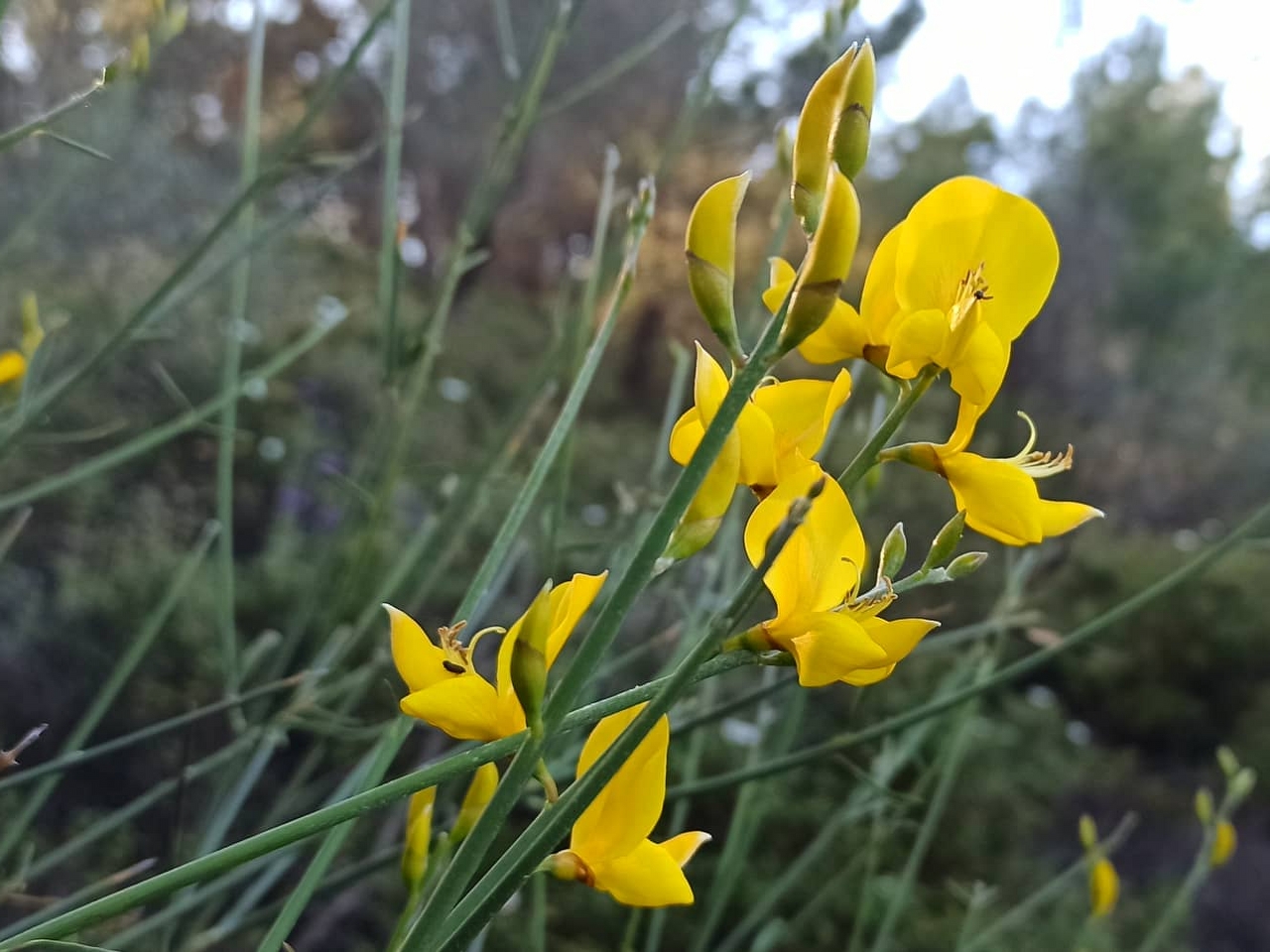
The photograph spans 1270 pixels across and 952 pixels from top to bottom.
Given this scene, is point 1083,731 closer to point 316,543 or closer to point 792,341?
point 316,543

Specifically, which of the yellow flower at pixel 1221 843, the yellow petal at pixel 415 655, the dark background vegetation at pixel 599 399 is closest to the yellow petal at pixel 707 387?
the yellow petal at pixel 415 655

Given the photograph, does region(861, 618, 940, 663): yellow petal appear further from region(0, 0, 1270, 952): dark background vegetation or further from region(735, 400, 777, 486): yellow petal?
region(0, 0, 1270, 952): dark background vegetation

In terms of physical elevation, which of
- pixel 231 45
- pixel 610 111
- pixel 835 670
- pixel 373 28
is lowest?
pixel 835 670

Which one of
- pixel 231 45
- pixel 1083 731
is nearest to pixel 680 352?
pixel 1083 731

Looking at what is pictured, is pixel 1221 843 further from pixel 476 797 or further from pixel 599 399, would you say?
pixel 599 399

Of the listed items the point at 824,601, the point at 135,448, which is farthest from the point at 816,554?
the point at 135,448

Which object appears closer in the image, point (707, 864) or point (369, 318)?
point (707, 864)

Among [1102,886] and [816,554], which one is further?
[1102,886]
